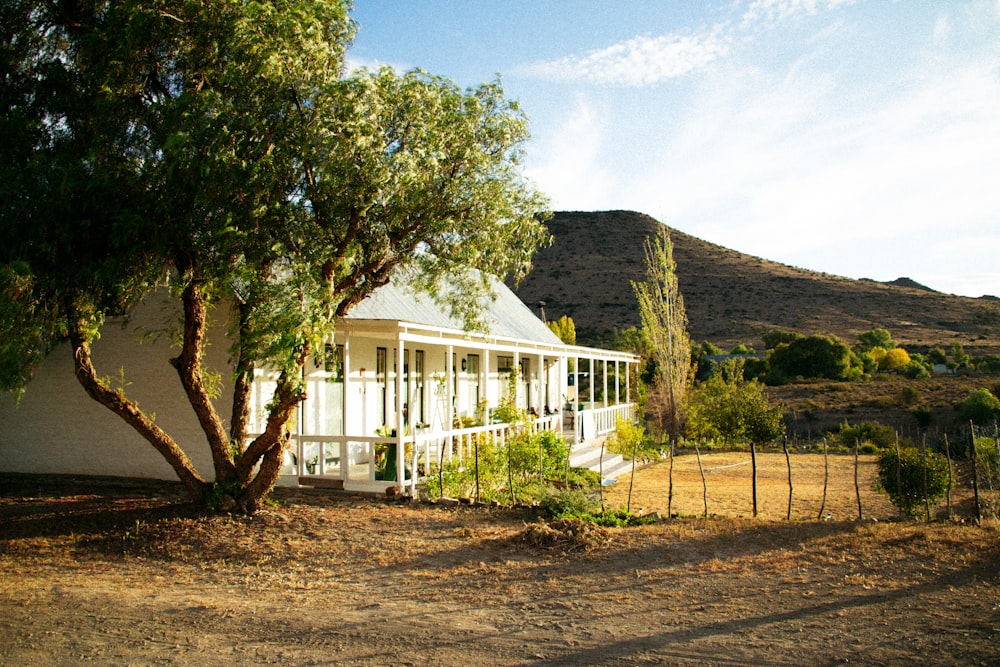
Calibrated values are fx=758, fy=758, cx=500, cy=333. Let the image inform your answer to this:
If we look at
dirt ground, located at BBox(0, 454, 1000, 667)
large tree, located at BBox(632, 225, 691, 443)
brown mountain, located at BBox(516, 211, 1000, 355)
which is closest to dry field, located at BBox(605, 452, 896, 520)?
dirt ground, located at BBox(0, 454, 1000, 667)

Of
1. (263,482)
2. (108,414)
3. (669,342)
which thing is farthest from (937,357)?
(108,414)

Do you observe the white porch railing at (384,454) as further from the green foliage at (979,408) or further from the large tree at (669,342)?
the green foliage at (979,408)

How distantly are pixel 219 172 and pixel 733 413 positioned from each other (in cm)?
1412

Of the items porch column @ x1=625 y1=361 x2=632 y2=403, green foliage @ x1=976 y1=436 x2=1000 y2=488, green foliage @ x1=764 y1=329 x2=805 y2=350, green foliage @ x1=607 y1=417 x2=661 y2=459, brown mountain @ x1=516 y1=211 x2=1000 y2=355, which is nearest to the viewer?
green foliage @ x1=976 y1=436 x2=1000 y2=488

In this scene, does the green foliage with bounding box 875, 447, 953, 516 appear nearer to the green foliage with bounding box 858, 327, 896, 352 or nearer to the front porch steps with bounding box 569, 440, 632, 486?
the front porch steps with bounding box 569, 440, 632, 486

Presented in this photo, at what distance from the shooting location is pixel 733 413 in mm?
18750

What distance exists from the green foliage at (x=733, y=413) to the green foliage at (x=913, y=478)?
6.05 ft

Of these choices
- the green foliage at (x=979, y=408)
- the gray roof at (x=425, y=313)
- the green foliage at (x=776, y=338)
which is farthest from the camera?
the green foliage at (x=776, y=338)

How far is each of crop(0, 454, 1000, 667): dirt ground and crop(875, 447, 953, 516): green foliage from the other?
1.08 m

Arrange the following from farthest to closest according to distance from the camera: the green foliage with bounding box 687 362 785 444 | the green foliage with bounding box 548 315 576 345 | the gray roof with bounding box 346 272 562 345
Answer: the green foliage with bounding box 548 315 576 345 < the green foliage with bounding box 687 362 785 444 < the gray roof with bounding box 346 272 562 345

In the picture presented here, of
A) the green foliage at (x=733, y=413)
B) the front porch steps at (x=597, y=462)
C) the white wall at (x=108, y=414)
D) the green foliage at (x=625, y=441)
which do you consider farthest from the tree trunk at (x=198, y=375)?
the green foliage at (x=625, y=441)

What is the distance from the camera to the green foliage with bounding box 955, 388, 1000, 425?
2675cm

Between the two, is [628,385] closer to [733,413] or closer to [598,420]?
[598,420]

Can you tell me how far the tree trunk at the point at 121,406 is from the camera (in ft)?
31.2
